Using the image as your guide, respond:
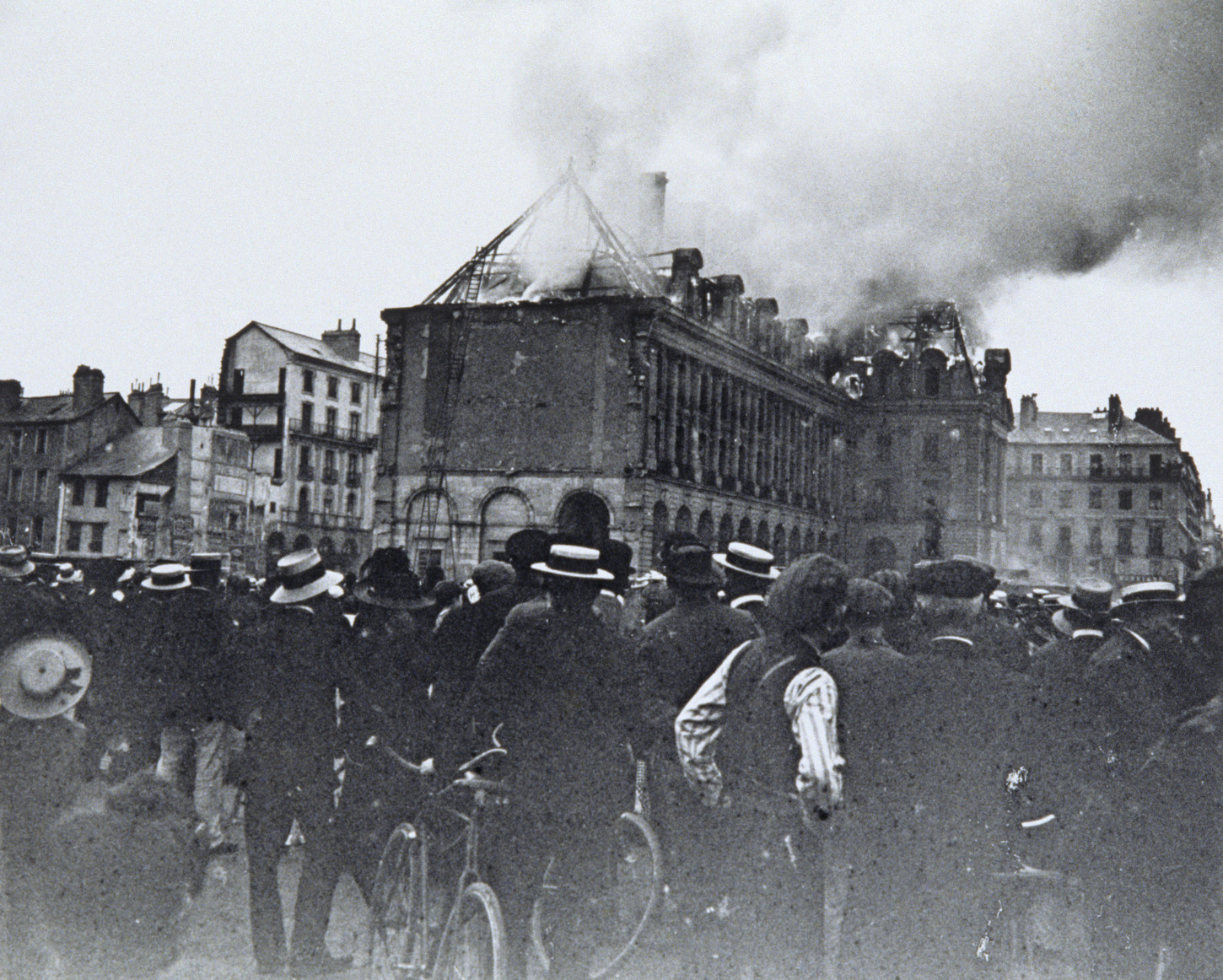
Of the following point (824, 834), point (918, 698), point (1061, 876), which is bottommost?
point (1061, 876)

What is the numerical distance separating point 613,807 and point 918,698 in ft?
4.97

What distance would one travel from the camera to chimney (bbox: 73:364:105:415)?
11000 millimetres

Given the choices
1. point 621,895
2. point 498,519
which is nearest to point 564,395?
point 498,519

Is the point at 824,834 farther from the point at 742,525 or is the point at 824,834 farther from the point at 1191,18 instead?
the point at 742,525

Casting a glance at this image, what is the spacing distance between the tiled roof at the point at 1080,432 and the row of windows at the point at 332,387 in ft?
121

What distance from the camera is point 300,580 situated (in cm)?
684

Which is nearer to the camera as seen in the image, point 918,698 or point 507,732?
point 918,698

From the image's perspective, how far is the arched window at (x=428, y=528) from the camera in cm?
3847

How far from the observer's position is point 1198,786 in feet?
17.0

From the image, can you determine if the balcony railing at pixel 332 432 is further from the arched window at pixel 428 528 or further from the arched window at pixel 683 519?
the arched window at pixel 683 519

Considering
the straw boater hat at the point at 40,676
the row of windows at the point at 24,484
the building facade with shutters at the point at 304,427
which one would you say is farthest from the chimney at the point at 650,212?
the straw boater hat at the point at 40,676

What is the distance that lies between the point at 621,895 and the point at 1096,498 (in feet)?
198

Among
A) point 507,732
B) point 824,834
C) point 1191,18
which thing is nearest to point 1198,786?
point 824,834

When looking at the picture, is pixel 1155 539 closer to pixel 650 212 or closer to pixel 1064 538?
pixel 1064 538
